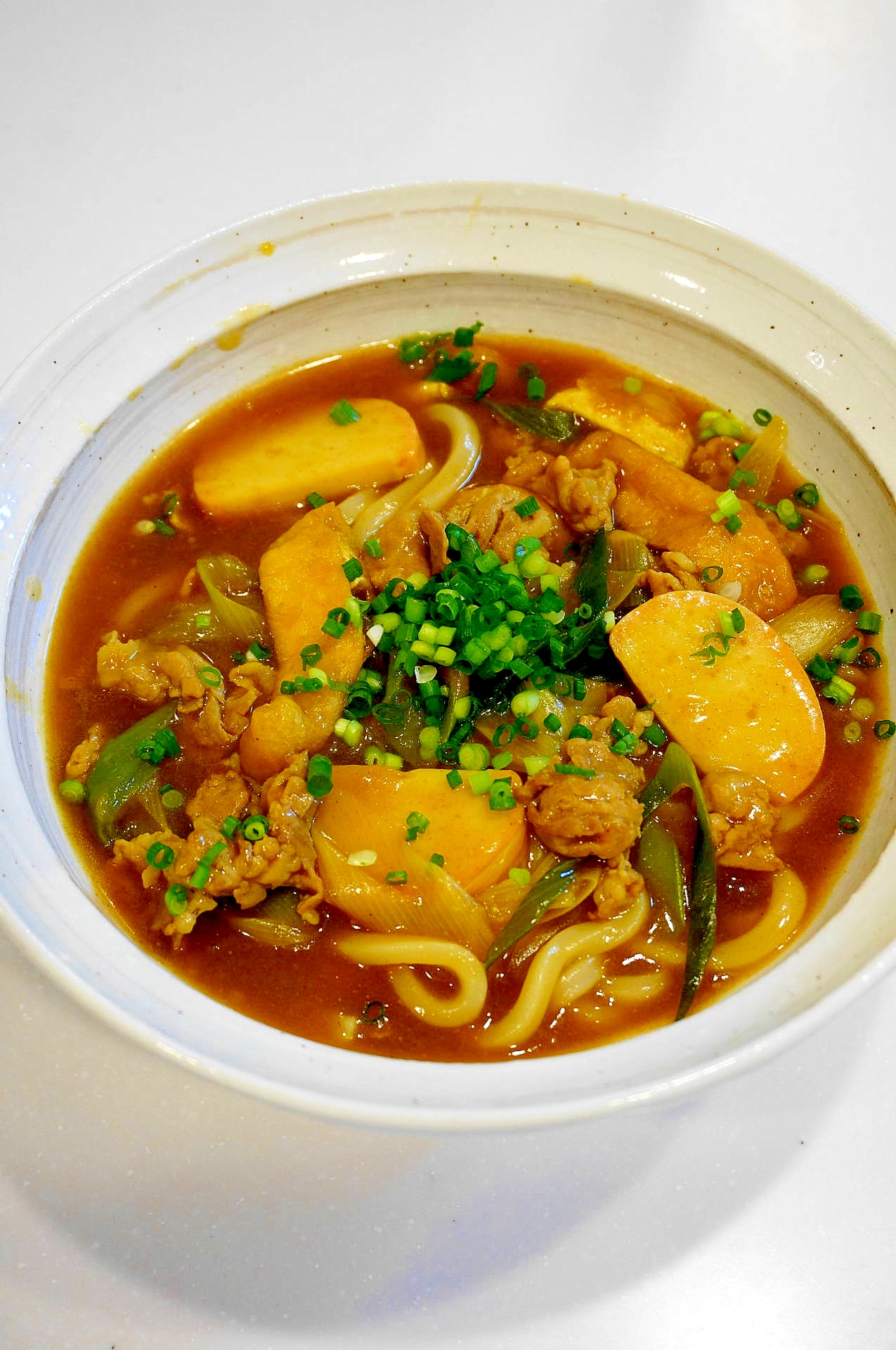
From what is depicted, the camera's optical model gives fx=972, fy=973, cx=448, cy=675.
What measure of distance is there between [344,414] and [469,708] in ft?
3.88

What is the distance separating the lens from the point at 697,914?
2.48 metres

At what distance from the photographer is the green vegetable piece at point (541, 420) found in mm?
3260

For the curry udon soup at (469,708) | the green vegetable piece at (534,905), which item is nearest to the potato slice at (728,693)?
the curry udon soup at (469,708)

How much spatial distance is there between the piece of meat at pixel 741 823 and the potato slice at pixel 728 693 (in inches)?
3.0

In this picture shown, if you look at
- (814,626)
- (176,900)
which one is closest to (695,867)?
(814,626)

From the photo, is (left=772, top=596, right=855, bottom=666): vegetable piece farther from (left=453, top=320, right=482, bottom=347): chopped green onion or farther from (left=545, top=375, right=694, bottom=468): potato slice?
(left=453, top=320, right=482, bottom=347): chopped green onion

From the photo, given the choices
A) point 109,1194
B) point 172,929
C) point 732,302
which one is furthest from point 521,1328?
point 732,302

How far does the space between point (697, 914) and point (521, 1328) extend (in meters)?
1.05

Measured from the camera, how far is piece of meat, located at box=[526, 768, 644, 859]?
7.79 ft

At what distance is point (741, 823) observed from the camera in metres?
2.54

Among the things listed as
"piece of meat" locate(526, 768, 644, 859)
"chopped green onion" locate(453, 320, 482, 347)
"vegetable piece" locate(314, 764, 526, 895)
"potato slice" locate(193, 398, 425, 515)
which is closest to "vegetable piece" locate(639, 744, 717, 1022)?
"piece of meat" locate(526, 768, 644, 859)

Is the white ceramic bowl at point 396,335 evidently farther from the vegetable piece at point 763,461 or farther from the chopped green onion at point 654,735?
the chopped green onion at point 654,735

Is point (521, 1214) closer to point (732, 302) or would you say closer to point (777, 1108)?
point (777, 1108)

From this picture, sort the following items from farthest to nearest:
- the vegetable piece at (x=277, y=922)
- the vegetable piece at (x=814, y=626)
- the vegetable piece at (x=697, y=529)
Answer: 1. the vegetable piece at (x=697, y=529)
2. the vegetable piece at (x=814, y=626)
3. the vegetable piece at (x=277, y=922)
